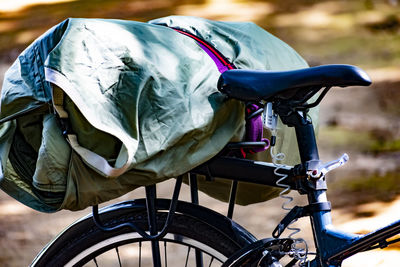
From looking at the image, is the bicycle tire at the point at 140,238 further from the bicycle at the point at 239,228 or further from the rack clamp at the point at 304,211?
the rack clamp at the point at 304,211

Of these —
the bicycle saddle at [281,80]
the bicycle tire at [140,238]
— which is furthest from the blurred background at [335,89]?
the bicycle saddle at [281,80]

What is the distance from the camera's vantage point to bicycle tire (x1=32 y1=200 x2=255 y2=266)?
183cm

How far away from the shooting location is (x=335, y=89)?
385 centimetres

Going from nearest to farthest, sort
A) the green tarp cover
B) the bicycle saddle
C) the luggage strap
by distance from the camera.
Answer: the bicycle saddle, the green tarp cover, the luggage strap

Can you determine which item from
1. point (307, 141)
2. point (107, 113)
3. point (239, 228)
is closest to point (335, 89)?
point (239, 228)

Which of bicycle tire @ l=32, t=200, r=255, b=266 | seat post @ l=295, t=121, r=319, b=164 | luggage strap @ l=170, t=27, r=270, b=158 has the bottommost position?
bicycle tire @ l=32, t=200, r=255, b=266

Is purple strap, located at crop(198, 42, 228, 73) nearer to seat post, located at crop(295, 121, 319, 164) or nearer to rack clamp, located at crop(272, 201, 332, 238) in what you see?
seat post, located at crop(295, 121, 319, 164)

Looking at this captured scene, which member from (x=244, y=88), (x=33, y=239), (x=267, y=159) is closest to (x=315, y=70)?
(x=244, y=88)

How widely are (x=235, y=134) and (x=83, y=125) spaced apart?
0.36 meters

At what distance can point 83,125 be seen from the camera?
1646mm

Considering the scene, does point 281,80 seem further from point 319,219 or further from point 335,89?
point 335,89

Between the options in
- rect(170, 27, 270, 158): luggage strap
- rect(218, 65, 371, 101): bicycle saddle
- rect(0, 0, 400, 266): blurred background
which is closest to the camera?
rect(218, 65, 371, 101): bicycle saddle

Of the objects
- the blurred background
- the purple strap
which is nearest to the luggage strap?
the purple strap

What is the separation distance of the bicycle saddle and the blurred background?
175cm
